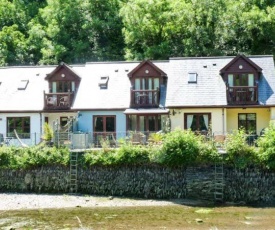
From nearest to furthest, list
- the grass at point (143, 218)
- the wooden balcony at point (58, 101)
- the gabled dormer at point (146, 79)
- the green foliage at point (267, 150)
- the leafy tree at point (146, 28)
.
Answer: the grass at point (143, 218) < the green foliage at point (267, 150) < the gabled dormer at point (146, 79) < the wooden balcony at point (58, 101) < the leafy tree at point (146, 28)

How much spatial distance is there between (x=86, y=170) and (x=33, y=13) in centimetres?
3748

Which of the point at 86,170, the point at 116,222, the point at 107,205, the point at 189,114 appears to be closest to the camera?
the point at 116,222

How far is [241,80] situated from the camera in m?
40.1

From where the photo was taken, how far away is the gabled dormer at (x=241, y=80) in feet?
129

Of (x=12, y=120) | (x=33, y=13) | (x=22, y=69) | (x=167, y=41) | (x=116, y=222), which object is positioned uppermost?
(x=33, y=13)

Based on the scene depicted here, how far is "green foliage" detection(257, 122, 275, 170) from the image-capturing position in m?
31.7

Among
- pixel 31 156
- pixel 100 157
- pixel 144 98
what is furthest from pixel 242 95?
pixel 31 156

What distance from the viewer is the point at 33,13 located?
66750mm

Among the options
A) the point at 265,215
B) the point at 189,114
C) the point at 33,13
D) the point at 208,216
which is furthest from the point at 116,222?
the point at 33,13

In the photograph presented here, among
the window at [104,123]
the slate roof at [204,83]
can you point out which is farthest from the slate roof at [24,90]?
the slate roof at [204,83]

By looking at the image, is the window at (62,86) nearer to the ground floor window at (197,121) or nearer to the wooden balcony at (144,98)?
the wooden balcony at (144,98)

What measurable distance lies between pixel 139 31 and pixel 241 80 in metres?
17.6

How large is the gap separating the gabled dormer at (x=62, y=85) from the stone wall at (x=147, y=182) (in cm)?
858

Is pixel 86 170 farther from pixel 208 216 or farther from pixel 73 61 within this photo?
pixel 73 61
